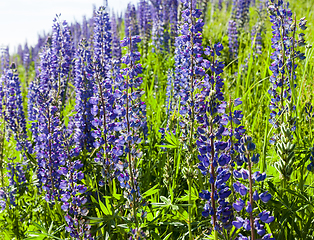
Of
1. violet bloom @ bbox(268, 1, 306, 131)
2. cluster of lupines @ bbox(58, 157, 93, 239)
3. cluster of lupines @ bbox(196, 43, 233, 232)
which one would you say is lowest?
cluster of lupines @ bbox(58, 157, 93, 239)

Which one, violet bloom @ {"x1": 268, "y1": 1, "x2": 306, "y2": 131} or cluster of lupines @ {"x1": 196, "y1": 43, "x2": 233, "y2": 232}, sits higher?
violet bloom @ {"x1": 268, "y1": 1, "x2": 306, "y2": 131}

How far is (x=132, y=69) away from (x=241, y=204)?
1107 millimetres

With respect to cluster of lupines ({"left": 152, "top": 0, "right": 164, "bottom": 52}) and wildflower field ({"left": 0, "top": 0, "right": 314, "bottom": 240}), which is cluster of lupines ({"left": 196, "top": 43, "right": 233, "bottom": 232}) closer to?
wildflower field ({"left": 0, "top": 0, "right": 314, "bottom": 240})

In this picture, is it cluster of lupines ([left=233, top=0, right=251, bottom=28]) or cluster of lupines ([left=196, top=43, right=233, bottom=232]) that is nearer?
cluster of lupines ([left=196, top=43, right=233, bottom=232])

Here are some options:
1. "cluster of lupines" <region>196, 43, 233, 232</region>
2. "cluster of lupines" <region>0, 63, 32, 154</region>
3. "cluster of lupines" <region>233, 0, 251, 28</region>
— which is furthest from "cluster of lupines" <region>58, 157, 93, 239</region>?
"cluster of lupines" <region>233, 0, 251, 28</region>

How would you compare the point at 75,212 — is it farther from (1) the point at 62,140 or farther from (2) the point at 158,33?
(2) the point at 158,33

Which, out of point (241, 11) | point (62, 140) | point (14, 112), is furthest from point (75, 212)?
point (241, 11)

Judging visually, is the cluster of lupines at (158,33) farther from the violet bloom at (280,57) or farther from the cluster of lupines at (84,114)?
the violet bloom at (280,57)

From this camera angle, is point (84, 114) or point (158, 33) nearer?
point (84, 114)

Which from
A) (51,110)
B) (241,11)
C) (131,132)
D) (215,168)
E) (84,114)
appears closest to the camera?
(215,168)

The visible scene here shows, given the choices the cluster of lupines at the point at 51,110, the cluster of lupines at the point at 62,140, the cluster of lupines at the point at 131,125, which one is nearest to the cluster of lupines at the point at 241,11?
the cluster of lupines at the point at 51,110

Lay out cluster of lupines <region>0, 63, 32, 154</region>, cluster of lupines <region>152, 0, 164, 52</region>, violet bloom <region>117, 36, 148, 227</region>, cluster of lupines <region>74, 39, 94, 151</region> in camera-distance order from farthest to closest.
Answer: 1. cluster of lupines <region>152, 0, 164, 52</region>
2. cluster of lupines <region>0, 63, 32, 154</region>
3. cluster of lupines <region>74, 39, 94, 151</region>
4. violet bloom <region>117, 36, 148, 227</region>

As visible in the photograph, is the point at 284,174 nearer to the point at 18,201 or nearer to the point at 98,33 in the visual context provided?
the point at 18,201

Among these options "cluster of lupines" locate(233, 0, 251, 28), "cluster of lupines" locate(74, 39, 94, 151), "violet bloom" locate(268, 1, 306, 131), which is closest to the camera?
"violet bloom" locate(268, 1, 306, 131)
